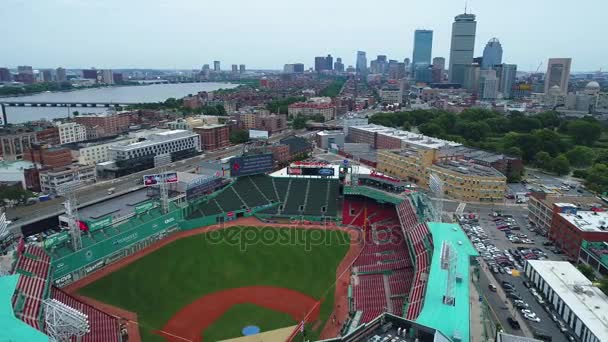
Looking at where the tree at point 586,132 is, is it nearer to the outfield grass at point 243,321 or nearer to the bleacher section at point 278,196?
the bleacher section at point 278,196

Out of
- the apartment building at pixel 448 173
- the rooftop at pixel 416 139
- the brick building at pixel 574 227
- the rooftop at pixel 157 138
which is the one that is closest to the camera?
the brick building at pixel 574 227

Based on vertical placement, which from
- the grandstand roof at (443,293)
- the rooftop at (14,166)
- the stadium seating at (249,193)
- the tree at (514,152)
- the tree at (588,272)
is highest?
the tree at (514,152)

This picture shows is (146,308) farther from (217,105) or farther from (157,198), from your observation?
(217,105)

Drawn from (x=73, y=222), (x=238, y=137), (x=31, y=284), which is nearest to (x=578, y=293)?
(x=31, y=284)

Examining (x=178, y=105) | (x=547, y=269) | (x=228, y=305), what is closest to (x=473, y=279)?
(x=547, y=269)

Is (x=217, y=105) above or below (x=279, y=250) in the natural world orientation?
above

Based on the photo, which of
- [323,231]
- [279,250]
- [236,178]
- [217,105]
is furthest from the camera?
[217,105]

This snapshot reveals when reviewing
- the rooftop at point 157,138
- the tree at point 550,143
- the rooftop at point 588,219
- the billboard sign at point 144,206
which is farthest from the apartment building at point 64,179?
the tree at point 550,143
